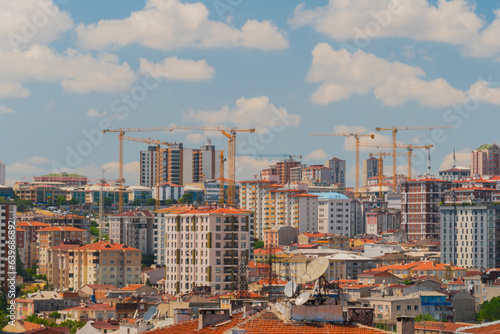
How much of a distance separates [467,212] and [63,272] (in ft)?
123

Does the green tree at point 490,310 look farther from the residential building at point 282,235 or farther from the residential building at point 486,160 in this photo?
the residential building at point 486,160

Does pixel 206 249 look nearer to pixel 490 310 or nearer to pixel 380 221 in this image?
pixel 490 310

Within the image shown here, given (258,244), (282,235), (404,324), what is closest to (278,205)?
(282,235)

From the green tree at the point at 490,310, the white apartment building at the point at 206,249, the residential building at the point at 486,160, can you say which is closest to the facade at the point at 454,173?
the residential building at the point at 486,160

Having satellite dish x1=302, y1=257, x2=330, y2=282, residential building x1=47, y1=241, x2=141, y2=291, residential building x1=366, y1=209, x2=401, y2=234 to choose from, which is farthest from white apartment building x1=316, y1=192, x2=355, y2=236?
satellite dish x1=302, y1=257, x2=330, y2=282

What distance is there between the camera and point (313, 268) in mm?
18109

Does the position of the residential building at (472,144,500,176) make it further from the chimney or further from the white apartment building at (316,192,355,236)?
the chimney

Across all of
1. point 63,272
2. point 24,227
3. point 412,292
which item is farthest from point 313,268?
point 24,227

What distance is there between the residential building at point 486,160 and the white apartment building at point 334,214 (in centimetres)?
5565

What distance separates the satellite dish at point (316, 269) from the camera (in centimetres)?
1773

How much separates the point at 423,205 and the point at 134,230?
3193cm

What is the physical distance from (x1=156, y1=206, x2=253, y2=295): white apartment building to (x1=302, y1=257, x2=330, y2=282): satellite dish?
62.3 metres

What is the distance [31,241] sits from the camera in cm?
12606

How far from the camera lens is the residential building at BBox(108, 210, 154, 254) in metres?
123
